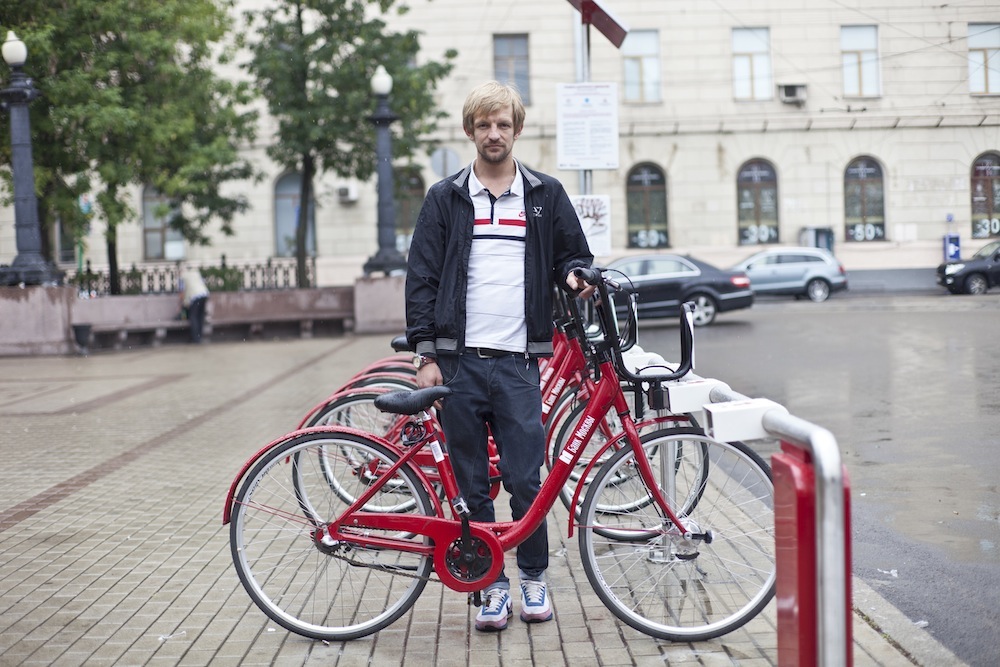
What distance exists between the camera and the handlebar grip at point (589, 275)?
404 cm

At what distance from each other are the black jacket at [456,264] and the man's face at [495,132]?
0.17 metres

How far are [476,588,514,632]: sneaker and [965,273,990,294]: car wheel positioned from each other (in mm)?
26005

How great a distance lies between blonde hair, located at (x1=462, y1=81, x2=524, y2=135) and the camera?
409cm

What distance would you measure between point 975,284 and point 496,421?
26.1 meters

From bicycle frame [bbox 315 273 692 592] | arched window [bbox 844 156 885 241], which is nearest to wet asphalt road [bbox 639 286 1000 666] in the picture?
bicycle frame [bbox 315 273 692 592]

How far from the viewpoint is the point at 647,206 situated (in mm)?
34625

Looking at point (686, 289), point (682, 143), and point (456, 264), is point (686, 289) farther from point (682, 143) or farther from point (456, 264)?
point (456, 264)

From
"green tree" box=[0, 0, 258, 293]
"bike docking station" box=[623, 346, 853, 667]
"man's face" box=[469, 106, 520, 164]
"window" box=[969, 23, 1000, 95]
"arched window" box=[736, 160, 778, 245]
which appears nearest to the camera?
"bike docking station" box=[623, 346, 853, 667]

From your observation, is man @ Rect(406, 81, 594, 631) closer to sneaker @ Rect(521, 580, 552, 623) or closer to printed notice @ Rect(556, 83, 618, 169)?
sneaker @ Rect(521, 580, 552, 623)

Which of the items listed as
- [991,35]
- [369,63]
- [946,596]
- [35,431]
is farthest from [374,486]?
[369,63]

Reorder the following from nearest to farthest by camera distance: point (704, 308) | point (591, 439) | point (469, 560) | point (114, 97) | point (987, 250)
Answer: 1. point (469, 560)
2. point (591, 439)
3. point (114, 97)
4. point (704, 308)
5. point (987, 250)

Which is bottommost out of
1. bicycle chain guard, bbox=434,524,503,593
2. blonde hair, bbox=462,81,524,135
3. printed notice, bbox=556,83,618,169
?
bicycle chain guard, bbox=434,524,503,593

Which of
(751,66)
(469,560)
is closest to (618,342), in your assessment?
(469,560)

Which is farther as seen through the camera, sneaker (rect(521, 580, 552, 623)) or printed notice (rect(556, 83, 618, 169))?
printed notice (rect(556, 83, 618, 169))
